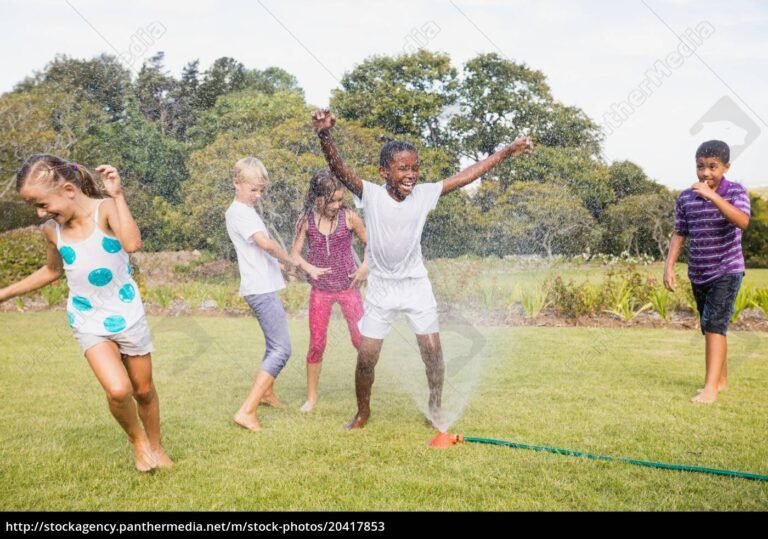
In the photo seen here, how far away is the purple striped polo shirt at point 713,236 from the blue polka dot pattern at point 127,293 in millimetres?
4203

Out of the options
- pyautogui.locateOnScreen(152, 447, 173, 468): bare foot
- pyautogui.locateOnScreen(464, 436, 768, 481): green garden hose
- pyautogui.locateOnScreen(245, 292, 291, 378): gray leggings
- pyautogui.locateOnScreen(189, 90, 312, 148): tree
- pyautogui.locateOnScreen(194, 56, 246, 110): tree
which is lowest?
pyautogui.locateOnScreen(152, 447, 173, 468): bare foot

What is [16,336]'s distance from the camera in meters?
8.96

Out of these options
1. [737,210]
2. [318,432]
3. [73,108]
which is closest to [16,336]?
[318,432]

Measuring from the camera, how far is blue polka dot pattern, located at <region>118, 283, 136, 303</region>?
146 inches

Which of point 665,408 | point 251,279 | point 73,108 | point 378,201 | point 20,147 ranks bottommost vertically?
point 665,408

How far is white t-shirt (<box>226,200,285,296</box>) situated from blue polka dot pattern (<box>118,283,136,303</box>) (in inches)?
44.4

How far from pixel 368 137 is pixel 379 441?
12539 millimetres

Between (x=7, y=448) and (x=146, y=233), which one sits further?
(x=146, y=233)

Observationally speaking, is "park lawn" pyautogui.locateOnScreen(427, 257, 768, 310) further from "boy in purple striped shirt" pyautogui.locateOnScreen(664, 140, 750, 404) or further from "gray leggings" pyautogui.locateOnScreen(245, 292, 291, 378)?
"gray leggings" pyautogui.locateOnScreen(245, 292, 291, 378)

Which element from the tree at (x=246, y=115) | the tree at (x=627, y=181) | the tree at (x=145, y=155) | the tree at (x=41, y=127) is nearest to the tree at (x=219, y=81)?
the tree at (x=246, y=115)

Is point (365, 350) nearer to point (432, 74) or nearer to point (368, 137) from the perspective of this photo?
point (368, 137)

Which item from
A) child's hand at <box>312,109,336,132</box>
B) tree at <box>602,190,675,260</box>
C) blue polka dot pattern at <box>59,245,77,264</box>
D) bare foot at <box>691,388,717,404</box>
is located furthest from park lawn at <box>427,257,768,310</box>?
tree at <box>602,190,675,260</box>

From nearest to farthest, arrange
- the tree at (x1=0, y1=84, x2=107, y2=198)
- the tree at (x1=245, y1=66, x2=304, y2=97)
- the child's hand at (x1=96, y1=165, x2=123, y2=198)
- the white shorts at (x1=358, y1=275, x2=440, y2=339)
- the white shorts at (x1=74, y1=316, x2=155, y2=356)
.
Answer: the child's hand at (x1=96, y1=165, x2=123, y2=198) < the white shorts at (x1=74, y1=316, x2=155, y2=356) < the white shorts at (x1=358, y1=275, x2=440, y2=339) < the tree at (x1=0, y1=84, x2=107, y2=198) < the tree at (x1=245, y1=66, x2=304, y2=97)

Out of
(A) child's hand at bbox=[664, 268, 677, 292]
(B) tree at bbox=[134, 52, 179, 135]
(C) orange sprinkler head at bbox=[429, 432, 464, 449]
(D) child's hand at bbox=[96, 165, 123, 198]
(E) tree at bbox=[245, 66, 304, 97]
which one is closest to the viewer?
(D) child's hand at bbox=[96, 165, 123, 198]
